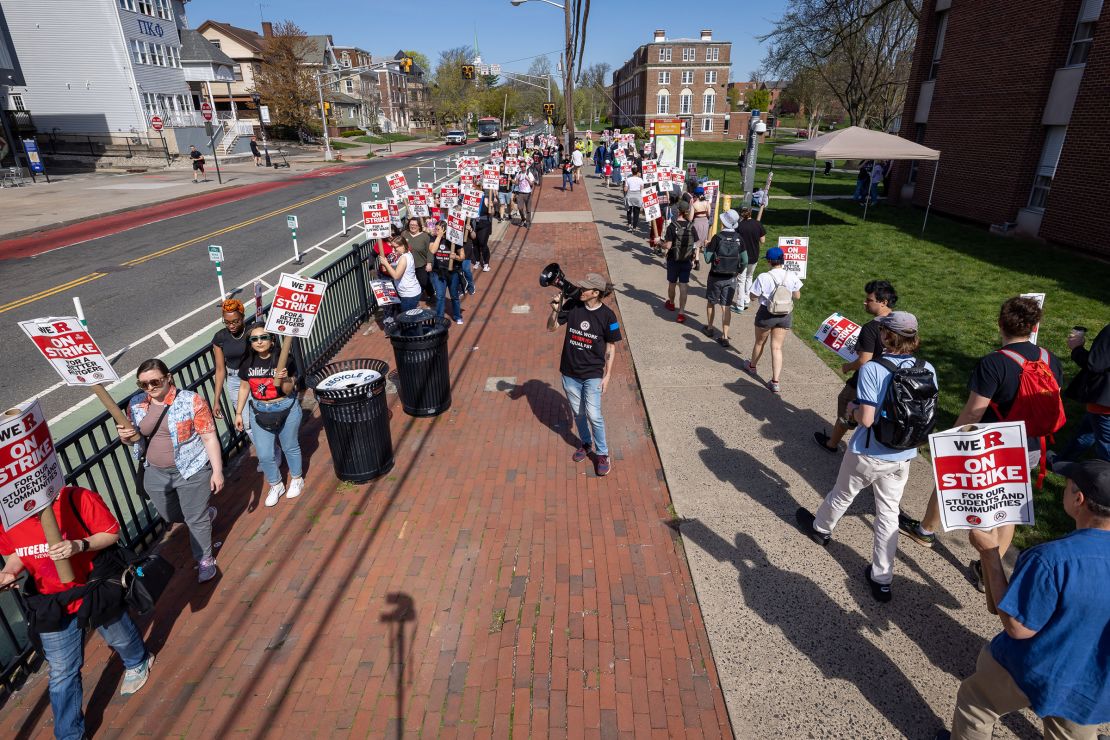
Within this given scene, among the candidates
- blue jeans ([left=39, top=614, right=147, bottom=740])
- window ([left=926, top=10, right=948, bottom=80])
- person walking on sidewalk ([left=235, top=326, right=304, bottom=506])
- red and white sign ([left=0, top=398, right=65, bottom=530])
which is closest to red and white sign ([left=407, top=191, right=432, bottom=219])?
person walking on sidewalk ([left=235, top=326, right=304, bottom=506])

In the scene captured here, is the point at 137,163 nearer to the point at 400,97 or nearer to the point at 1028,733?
the point at 1028,733

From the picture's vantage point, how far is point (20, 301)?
40.0 feet

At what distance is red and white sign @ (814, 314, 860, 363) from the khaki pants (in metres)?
A: 3.31

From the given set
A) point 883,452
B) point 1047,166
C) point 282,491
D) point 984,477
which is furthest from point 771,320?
point 1047,166

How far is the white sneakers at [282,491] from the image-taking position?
5641 millimetres

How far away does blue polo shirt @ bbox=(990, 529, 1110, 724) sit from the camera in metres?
2.39

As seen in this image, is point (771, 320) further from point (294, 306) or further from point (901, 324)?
point (294, 306)

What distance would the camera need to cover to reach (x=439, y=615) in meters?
4.30

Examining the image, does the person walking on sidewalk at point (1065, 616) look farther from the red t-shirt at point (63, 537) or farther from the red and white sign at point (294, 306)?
the red and white sign at point (294, 306)

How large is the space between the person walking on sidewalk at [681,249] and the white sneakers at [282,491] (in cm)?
682

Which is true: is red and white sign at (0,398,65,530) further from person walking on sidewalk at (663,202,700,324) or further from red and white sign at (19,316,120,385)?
person walking on sidewalk at (663,202,700,324)

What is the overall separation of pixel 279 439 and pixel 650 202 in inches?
450

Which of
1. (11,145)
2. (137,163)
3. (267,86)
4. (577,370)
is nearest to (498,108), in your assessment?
(267,86)

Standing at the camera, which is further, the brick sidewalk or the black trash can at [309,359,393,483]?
the black trash can at [309,359,393,483]
